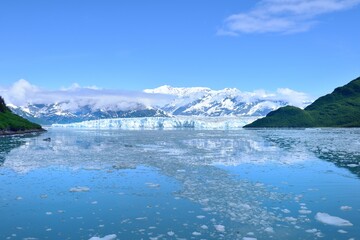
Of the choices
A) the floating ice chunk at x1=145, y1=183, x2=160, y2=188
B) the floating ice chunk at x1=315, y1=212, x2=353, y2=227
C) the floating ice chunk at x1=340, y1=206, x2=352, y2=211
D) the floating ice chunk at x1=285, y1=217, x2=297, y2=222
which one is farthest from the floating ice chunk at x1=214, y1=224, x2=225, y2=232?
the floating ice chunk at x1=145, y1=183, x2=160, y2=188

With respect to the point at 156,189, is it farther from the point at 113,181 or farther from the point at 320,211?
the point at 320,211

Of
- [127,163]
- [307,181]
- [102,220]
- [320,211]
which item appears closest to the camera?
[102,220]

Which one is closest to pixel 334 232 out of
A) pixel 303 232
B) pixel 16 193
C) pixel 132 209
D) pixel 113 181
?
pixel 303 232

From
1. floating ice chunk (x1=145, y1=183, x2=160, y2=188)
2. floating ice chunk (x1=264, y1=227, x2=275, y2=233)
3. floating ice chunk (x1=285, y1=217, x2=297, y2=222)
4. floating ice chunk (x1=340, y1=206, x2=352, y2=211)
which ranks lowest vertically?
floating ice chunk (x1=264, y1=227, x2=275, y2=233)

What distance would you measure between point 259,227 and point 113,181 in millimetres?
11144

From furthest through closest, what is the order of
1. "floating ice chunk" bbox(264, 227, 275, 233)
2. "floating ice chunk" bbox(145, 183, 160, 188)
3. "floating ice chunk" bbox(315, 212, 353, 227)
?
"floating ice chunk" bbox(145, 183, 160, 188) → "floating ice chunk" bbox(315, 212, 353, 227) → "floating ice chunk" bbox(264, 227, 275, 233)

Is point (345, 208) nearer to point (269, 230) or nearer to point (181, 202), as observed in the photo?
point (269, 230)

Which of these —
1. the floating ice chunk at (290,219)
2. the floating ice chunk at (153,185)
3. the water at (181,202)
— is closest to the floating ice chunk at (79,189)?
the water at (181,202)

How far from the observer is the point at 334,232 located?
1105 cm

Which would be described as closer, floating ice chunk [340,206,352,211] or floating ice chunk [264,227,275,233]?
floating ice chunk [264,227,275,233]

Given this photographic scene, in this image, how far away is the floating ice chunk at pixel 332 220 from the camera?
38.9ft

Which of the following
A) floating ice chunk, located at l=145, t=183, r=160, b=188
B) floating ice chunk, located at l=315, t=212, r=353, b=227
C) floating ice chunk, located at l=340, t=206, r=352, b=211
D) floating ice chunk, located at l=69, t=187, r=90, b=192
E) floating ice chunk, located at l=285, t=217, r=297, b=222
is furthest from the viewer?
floating ice chunk, located at l=145, t=183, r=160, b=188

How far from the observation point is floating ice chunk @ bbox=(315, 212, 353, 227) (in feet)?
38.9

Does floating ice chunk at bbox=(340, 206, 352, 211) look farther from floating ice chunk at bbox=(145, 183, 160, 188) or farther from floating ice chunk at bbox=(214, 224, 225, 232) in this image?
floating ice chunk at bbox=(145, 183, 160, 188)
